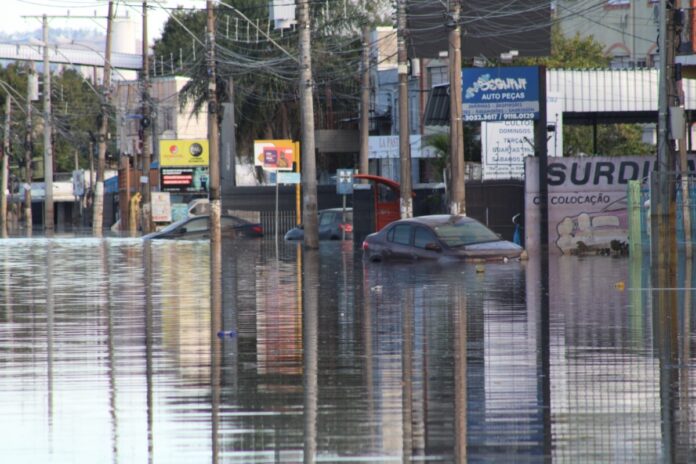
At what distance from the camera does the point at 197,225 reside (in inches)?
2189

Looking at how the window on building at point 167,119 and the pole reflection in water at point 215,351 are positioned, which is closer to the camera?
the pole reflection in water at point 215,351

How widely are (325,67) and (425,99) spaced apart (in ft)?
42.4

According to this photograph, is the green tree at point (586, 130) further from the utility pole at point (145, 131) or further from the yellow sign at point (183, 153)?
the yellow sign at point (183, 153)

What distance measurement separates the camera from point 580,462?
8.44 meters

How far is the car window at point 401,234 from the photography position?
32688 millimetres

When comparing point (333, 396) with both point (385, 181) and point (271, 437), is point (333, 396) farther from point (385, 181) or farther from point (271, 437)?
point (385, 181)

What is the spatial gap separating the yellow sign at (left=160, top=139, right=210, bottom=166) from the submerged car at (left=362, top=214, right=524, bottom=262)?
5055 centimetres

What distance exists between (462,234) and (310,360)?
18.8m

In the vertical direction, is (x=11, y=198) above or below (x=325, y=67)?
below

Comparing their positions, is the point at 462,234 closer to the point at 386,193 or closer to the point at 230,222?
the point at 386,193

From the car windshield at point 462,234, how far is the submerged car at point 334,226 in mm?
19629

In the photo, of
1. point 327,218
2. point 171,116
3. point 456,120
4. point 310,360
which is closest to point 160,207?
point 327,218

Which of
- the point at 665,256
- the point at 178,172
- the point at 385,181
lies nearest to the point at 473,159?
the point at 385,181

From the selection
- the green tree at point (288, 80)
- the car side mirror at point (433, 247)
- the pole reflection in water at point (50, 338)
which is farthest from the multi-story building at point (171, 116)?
the pole reflection in water at point (50, 338)
